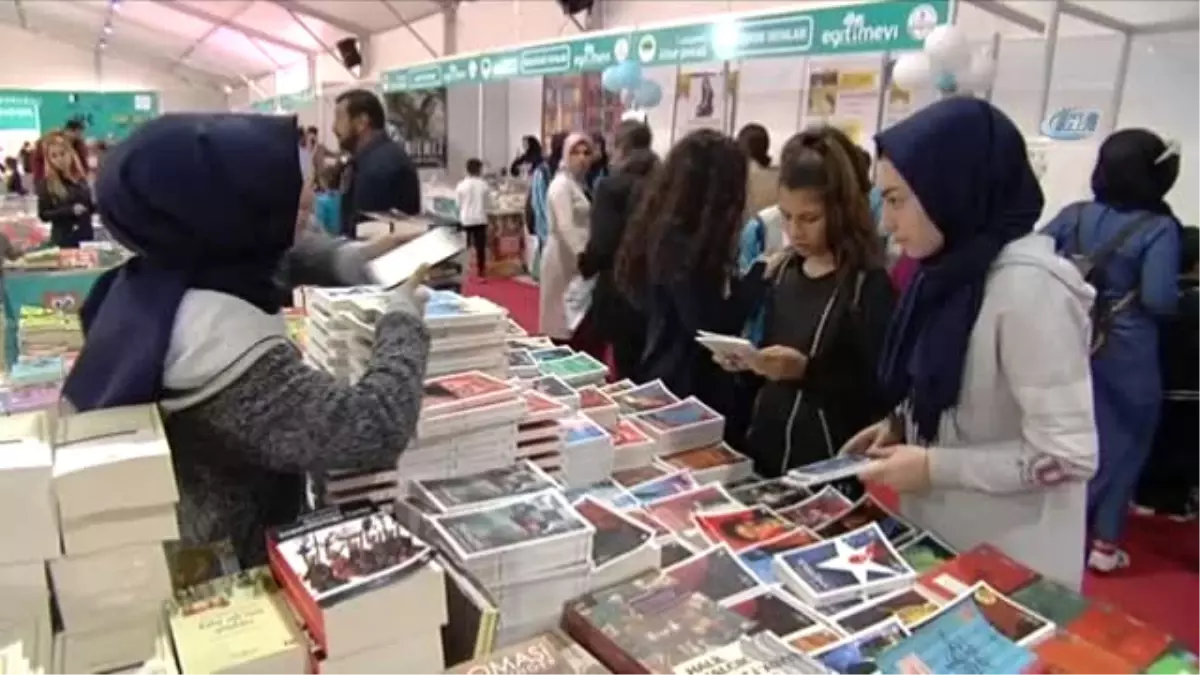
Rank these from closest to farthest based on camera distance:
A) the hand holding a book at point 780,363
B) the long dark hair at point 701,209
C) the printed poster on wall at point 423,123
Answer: the hand holding a book at point 780,363
the long dark hair at point 701,209
the printed poster on wall at point 423,123

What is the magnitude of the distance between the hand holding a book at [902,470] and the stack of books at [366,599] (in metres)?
0.79

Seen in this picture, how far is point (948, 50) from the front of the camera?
341 centimetres

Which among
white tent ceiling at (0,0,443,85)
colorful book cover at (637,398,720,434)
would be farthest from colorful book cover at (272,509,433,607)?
white tent ceiling at (0,0,443,85)

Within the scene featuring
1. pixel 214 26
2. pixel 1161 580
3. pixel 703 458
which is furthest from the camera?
pixel 214 26

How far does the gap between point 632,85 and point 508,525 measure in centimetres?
511

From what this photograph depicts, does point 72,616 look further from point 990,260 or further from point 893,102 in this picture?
point 893,102

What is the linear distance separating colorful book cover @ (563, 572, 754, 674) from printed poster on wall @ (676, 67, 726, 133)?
575cm

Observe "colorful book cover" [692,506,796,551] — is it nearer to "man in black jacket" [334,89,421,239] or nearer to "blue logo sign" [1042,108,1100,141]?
"man in black jacket" [334,89,421,239]

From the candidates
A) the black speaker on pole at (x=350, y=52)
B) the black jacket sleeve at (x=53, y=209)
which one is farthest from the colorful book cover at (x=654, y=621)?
the black speaker on pole at (x=350, y=52)

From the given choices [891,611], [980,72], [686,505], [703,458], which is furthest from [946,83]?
[891,611]

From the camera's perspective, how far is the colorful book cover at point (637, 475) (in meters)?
1.63

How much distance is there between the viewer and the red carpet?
9.66 feet

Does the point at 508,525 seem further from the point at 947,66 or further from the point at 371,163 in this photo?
the point at 947,66

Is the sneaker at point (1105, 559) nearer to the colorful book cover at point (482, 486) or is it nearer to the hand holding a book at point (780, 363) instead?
the hand holding a book at point (780, 363)
